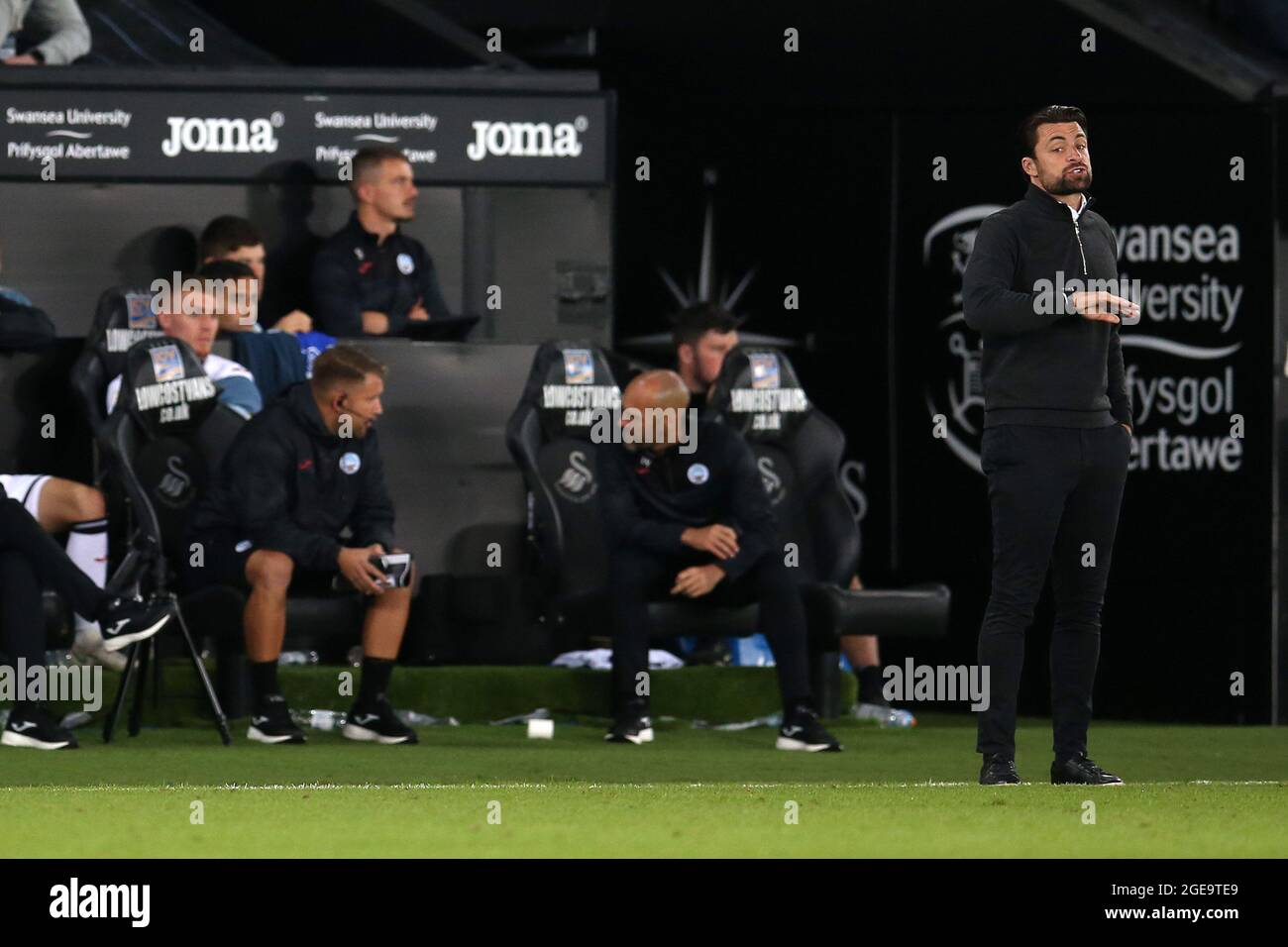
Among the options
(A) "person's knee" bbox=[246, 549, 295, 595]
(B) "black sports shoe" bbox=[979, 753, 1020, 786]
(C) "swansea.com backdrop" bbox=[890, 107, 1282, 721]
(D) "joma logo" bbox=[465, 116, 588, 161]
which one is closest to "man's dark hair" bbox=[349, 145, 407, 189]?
(D) "joma logo" bbox=[465, 116, 588, 161]

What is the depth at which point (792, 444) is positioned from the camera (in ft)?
29.5

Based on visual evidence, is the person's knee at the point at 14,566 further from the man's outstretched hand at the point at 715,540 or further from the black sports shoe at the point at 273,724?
the man's outstretched hand at the point at 715,540

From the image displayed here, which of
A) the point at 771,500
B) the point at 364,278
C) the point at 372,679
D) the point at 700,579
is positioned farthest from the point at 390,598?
the point at 364,278

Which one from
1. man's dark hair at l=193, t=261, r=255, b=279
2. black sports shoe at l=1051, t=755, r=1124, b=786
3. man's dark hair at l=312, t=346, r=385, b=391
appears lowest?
black sports shoe at l=1051, t=755, r=1124, b=786

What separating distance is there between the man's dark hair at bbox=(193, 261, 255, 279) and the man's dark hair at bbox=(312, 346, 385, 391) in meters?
0.91

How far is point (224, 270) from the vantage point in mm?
8477

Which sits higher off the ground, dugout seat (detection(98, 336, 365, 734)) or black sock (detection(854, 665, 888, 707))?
dugout seat (detection(98, 336, 365, 734))

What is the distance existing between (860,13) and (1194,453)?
2.38m

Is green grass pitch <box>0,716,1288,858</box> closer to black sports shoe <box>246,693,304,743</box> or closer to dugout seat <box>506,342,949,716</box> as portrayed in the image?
black sports shoe <box>246,693,304,743</box>

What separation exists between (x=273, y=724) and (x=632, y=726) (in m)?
1.16

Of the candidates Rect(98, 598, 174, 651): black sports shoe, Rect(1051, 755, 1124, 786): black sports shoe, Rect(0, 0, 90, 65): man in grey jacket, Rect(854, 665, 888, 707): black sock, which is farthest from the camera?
Rect(0, 0, 90, 65): man in grey jacket

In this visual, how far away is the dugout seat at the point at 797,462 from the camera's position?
8.74m

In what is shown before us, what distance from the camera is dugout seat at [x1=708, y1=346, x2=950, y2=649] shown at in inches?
344

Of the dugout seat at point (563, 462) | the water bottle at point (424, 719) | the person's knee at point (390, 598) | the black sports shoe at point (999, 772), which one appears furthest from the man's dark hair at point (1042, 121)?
the water bottle at point (424, 719)
